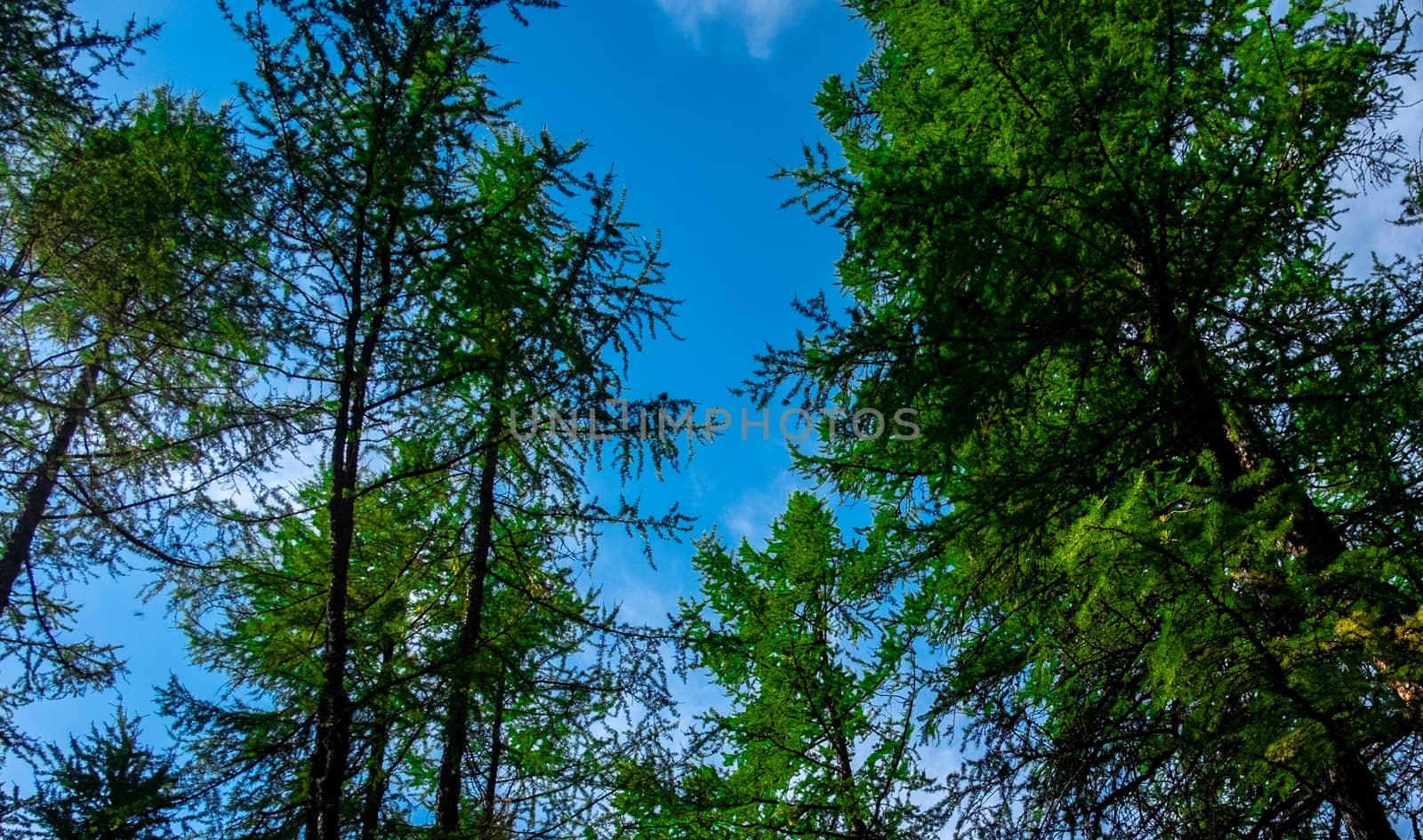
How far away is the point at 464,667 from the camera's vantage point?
4.99 metres

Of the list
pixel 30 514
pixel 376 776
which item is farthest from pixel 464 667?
pixel 30 514

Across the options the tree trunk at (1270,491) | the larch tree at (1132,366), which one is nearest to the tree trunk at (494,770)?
the larch tree at (1132,366)

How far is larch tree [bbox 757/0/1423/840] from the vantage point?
3854mm

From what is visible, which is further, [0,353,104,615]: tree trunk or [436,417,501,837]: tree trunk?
[0,353,104,615]: tree trunk

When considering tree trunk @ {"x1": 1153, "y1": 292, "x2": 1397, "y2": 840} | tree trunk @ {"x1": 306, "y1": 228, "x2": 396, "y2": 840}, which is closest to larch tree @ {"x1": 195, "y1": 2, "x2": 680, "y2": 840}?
tree trunk @ {"x1": 306, "y1": 228, "x2": 396, "y2": 840}

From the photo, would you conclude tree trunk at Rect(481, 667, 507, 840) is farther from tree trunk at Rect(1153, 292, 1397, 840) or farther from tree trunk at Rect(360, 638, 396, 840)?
tree trunk at Rect(1153, 292, 1397, 840)

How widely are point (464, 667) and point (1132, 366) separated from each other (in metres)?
4.72

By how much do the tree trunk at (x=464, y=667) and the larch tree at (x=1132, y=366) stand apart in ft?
9.49

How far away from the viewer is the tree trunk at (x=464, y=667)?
5.21 meters

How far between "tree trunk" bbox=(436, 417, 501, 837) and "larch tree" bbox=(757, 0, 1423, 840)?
289 centimetres

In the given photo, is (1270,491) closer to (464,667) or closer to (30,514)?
(464,667)

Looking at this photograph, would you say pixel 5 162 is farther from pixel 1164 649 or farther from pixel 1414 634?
pixel 1414 634

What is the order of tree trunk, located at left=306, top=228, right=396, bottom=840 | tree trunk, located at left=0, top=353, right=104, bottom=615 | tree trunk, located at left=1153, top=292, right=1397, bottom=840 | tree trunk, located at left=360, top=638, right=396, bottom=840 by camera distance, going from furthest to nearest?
tree trunk, located at left=0, top=353, right=104, bottom=615, tree trunk, located at left=360, top=638, right=396, bottom=840, tree trunk, located at left=306, top=228, right=396, bottom=840, tree trunk, located at left=1153, top=292, right=1397, bottom=840

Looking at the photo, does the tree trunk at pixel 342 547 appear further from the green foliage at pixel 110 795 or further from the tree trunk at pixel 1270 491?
the tree trunk at pixel 1270 491
